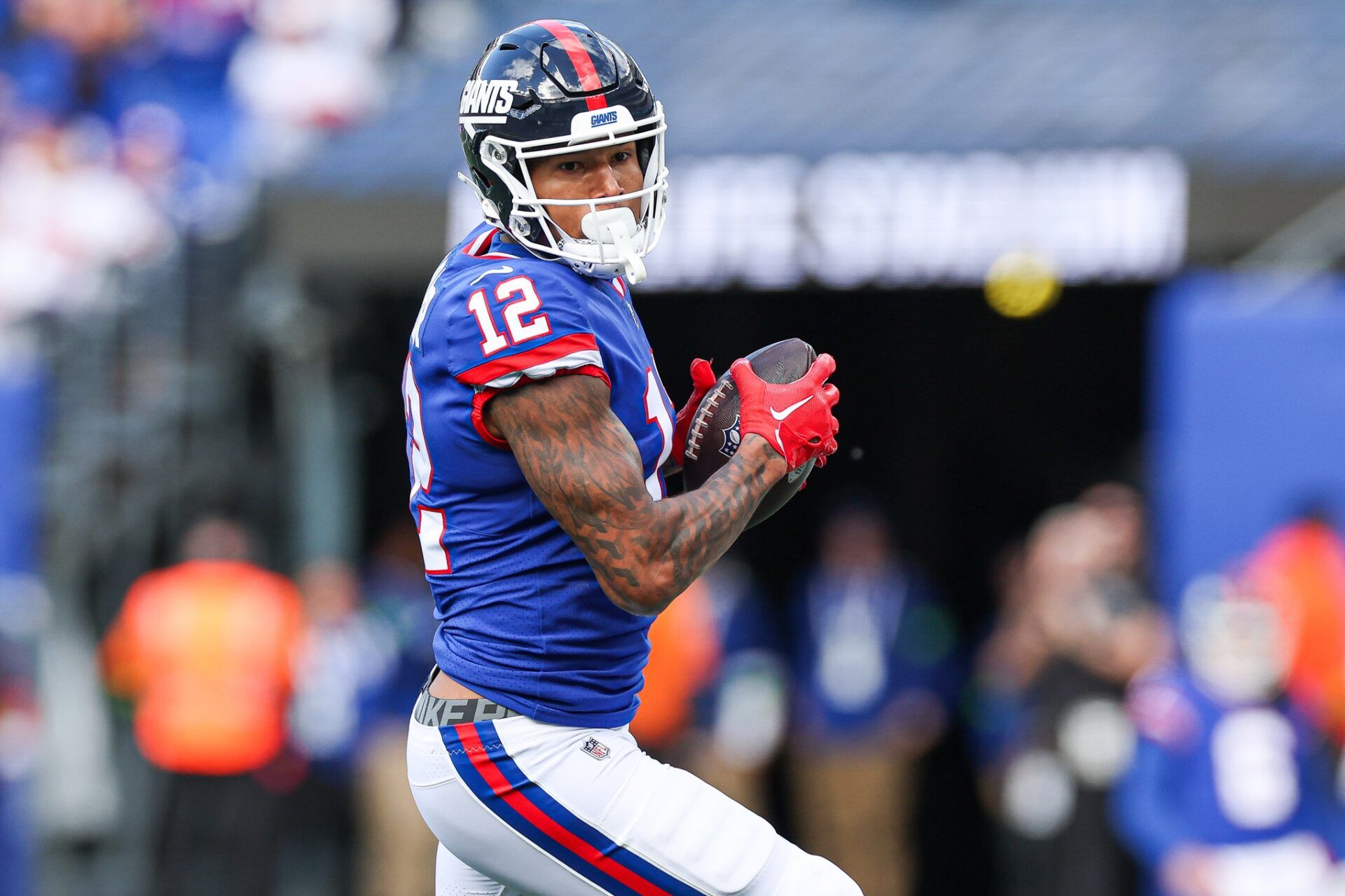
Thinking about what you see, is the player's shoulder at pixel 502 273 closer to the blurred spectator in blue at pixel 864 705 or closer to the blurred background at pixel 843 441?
the blurred background at pixel 843 441

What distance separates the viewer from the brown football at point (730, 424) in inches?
113

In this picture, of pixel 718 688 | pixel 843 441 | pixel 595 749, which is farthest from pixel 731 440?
pixel 843 441

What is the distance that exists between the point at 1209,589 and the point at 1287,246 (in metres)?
2.02

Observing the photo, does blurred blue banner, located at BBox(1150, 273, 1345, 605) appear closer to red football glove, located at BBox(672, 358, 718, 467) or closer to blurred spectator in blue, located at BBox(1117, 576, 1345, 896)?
blurred spectator in blue, located at BBox(1117, 576, 1345, 896)

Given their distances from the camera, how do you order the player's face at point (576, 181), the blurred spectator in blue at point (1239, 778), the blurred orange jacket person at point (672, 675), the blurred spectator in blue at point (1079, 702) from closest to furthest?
the player's face at point (576, 181) → the blurred spectator in blue at point (1239, 778) → the blurred spectator in blue at point (1079, 702) → the blurred orange jacket person at point (672, 675)

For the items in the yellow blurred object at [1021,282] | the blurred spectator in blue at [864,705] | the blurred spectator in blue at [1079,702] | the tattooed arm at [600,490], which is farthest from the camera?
the blurred spectator in blue at [864,705]

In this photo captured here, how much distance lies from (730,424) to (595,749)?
1.80 ft

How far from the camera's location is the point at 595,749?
8.85ft

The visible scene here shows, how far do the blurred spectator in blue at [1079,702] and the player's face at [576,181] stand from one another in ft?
14.4

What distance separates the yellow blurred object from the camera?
7949mm

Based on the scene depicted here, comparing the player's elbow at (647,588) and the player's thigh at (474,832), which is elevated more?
the player's elbow at (647,588)

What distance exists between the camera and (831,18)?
9.85m

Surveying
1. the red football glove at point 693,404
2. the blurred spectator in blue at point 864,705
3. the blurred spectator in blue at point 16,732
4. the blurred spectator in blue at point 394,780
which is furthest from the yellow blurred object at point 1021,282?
the red football glove at point 693,404

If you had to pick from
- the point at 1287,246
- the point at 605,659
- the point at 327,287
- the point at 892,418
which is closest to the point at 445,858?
the point at 605,659
